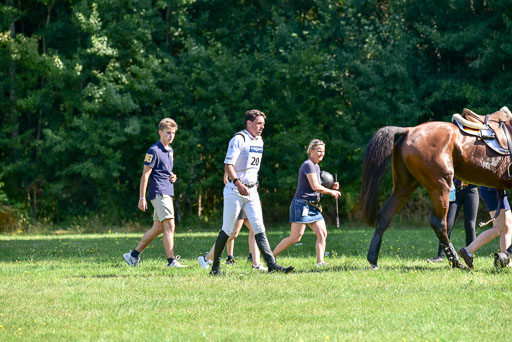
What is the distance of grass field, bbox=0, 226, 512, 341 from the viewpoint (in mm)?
5992

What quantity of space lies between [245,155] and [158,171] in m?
1.93

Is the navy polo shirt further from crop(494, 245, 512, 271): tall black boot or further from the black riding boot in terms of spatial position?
crop(494, 245, 512, 271): tall black boot

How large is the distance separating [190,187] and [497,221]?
14161mm

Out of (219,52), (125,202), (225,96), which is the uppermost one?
(219,52)

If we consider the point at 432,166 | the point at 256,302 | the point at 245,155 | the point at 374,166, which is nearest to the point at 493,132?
the point at 432,166

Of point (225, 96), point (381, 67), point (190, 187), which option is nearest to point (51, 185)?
point (190, 187)

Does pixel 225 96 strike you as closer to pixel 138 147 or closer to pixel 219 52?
pixel 219 52

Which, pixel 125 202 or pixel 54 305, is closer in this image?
pixel 54 305

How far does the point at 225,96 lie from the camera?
22953 millimetres

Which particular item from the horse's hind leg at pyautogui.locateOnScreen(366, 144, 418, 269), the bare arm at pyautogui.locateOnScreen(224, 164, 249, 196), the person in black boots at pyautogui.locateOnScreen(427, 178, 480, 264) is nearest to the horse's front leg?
the horse's hind leg at pyautogui.locateOnScreen(366, 144, 418, 269)

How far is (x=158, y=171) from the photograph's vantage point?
1053 cm

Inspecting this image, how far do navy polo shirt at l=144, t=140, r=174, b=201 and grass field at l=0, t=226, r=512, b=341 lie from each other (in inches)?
45.2

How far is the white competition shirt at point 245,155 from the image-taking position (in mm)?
9047

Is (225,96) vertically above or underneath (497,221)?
above
